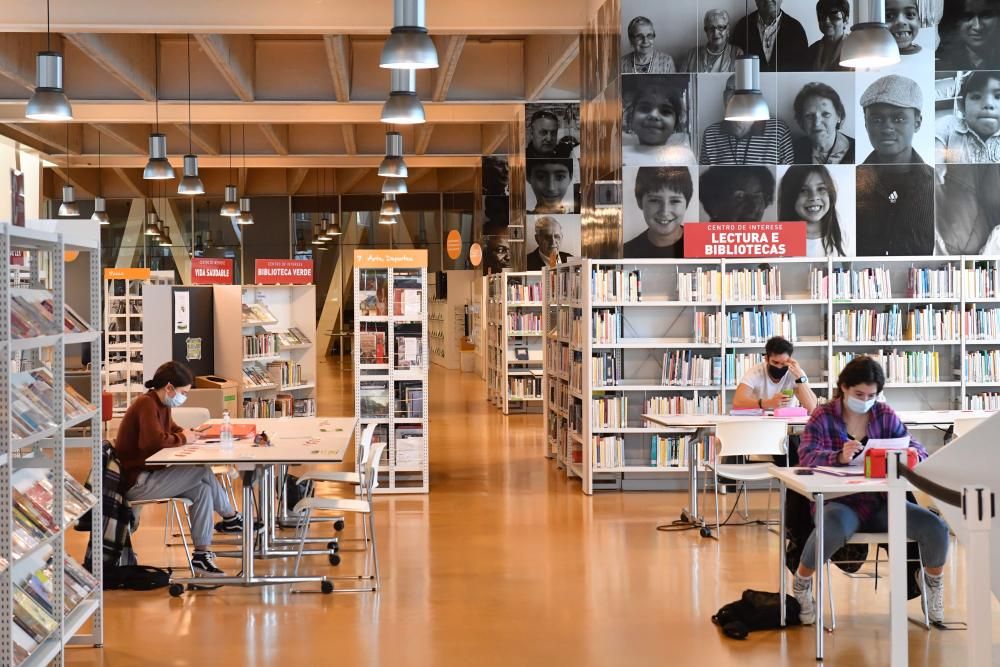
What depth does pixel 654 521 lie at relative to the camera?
357 inches

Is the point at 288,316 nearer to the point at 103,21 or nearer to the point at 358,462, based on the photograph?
the point at 103,21

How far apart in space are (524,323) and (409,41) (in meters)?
11.3

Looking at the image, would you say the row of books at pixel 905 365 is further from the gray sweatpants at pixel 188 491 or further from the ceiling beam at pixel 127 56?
the ceiling beam at pixel 127 56

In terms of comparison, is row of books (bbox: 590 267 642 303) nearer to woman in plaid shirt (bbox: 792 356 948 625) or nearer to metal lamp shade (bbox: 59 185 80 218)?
woman in plaid shirt (bbox: 792 356 948 625)

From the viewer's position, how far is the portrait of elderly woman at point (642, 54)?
34.5 ft

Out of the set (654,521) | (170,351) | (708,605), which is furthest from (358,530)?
(170,351)

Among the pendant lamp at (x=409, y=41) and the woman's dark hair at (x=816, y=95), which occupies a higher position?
the woman's dark hair at (x=816, y=95)

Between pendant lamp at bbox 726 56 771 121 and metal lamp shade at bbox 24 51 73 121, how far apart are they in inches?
206

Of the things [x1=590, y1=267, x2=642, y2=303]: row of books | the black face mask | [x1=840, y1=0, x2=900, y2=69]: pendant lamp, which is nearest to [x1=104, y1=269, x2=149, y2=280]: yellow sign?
[x1=590, y1=267, x2=642, y2=303]: row of books

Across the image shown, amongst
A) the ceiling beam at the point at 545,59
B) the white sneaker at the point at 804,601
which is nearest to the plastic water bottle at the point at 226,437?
the white sneaker at the point at 804,601

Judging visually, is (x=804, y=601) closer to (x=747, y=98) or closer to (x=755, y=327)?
(x=747, y=98)

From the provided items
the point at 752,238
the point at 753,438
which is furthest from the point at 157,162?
the point at 753,438

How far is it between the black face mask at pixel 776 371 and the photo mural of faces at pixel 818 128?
81.2 inches

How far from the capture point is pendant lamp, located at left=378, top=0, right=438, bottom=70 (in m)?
6.77
